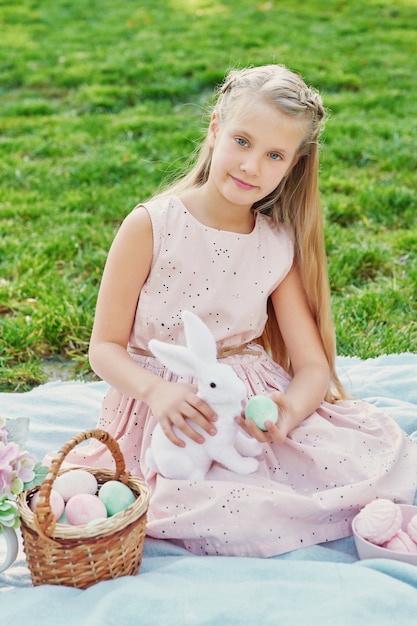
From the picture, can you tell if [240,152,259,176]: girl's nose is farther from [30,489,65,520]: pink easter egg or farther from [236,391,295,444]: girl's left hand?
[30,489,65,520]: pink easter egg

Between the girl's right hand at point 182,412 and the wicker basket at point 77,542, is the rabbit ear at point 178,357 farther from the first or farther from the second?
the wicker basket at point 77,542

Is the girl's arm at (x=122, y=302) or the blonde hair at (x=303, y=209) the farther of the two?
the blonde hair at (x=303, y=209)

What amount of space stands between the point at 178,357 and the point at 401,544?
0.65 metres

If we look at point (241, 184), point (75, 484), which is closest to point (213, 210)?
point (241, 184)

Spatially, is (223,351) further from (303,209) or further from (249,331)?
(303,209)

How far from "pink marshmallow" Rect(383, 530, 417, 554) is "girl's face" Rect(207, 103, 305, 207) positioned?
0.87 metres

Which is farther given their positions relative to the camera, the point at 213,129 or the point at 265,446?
the point at 213,129

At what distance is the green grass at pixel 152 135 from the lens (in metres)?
3.26

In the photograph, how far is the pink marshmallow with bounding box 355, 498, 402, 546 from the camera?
186 cm

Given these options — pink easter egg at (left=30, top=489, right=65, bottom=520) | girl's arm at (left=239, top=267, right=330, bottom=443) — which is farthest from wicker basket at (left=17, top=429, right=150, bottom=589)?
girl's arm at (left=239, top=267, right=330, bottom=443)

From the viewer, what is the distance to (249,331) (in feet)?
7.36

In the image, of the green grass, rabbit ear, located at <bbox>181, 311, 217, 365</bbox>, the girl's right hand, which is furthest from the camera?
the green grass

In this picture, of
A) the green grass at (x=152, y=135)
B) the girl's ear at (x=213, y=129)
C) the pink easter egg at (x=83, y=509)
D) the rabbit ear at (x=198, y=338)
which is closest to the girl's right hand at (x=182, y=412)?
the rabbit ear at (x=198, y=338)

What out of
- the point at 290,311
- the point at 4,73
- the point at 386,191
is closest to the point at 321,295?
the point at 290,311
